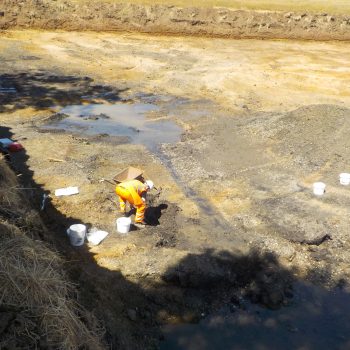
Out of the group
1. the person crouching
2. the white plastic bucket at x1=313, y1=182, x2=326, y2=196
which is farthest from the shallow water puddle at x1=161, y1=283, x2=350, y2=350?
the white plastic bucket at x1=313, y1=182, x2=326, y2=196

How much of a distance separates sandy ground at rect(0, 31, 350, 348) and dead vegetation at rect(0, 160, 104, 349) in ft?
4.20

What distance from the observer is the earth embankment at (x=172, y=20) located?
1206 inches

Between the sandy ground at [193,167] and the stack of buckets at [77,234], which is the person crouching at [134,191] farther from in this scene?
the stack of buckets at [77,234]

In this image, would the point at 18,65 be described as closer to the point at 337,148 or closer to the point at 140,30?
the point at 140,30

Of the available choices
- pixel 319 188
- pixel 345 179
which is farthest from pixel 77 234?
pixel 345 179

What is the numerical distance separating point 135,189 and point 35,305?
4.54 meters

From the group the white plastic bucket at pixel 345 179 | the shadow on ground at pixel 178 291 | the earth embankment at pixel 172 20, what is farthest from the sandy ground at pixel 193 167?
the earth embankment at pixel 172 20

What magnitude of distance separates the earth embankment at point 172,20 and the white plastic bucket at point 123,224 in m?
25.1

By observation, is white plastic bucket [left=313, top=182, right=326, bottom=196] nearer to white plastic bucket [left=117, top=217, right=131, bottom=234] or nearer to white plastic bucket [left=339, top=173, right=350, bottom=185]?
white plastic bucket [left=339, top=173, right=350, bottom=185]

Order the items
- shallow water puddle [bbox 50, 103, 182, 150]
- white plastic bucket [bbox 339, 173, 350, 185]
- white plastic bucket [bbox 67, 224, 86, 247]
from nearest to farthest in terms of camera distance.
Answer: white plastic bucket [bbox 67, 224, 86, 247] < white plastic bucket [bbox 339, 173, 350, 185] < shallow water puddle [bbox 50, 103, 182, 150]

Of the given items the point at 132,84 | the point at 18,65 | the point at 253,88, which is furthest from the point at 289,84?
the point at 18,65

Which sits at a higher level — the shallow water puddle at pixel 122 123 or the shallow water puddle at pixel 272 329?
the shallow water puddle at pixel 272 329

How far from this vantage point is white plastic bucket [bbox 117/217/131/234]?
30.7 feet

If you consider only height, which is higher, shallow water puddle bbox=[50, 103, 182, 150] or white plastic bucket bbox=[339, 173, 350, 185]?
white plastic bucket bbox=[339, 173, 350, 185]
